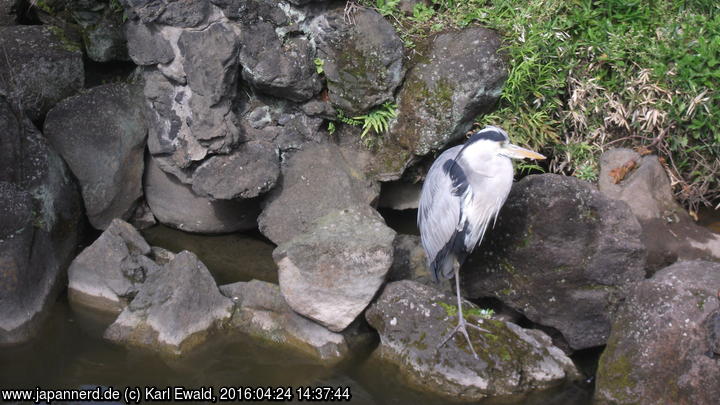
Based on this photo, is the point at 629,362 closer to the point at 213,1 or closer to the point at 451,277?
the point at 451,277

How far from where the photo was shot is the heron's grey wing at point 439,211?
4.59 meters

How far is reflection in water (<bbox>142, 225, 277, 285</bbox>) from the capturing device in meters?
5.56

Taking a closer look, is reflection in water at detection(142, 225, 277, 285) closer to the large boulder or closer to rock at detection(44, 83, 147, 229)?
rock at detection(44, 83, 147, 229)

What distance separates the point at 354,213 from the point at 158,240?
1837mm

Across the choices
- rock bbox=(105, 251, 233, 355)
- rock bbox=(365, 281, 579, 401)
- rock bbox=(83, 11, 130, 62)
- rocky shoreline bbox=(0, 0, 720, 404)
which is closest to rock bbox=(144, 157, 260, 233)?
rocky shoreline bbox=(0, 0, 720, 404)

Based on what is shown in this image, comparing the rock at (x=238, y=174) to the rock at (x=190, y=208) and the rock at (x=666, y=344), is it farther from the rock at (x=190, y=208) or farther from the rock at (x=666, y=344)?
the rock at (x=666, y=344)

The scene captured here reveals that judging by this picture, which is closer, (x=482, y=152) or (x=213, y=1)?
(x=482, y=152)

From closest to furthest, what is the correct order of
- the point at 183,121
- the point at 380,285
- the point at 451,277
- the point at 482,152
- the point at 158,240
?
the point at 482,152 → the point at 380,285 → the point at 451,277 → the point at 183,121 → the point at 158,240

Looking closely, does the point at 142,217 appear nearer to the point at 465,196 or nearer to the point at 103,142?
the point at 103,142

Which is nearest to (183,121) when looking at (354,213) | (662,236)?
(354,213)

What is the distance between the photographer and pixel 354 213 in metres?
5.02

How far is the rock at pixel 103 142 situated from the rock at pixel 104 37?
318mm

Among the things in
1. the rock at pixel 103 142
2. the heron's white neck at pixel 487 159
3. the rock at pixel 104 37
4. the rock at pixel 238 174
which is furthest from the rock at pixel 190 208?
the heron's white neck at pixel 487 159

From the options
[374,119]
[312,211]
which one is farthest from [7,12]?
[374,119]
